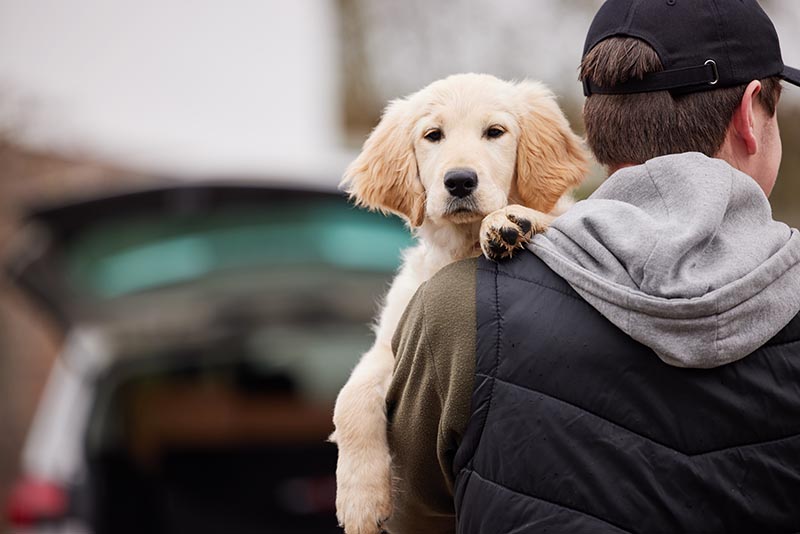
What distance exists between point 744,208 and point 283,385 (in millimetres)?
7555

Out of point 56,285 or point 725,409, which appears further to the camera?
point 56,285

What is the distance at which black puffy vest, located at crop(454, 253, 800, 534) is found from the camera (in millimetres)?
1927

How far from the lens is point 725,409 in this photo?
1.95 metres

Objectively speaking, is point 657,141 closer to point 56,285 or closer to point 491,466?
point 491,466

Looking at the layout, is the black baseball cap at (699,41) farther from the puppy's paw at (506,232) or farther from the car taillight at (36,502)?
the car taillight at (36,502)

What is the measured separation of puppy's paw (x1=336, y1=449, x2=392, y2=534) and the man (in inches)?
11.8

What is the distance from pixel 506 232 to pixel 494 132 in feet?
2.87

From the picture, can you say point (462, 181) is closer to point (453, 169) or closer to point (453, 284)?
point (453, 169)

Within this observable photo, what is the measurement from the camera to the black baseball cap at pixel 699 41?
2121mm

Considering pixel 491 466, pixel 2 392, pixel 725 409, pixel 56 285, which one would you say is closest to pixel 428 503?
pixel 491 466

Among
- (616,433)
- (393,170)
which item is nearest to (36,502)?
(393,170)

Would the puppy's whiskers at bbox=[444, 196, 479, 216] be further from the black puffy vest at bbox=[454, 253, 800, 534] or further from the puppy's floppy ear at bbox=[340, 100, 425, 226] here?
the black puffy vest at bbox=[454, 253, 800, 534]

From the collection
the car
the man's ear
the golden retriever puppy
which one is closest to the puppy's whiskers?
the golden retriever puppy

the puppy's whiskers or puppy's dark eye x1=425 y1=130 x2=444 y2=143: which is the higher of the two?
puppy's dark eye x1=425 y1=130 x2=444 y2=143
